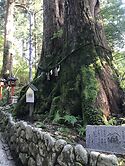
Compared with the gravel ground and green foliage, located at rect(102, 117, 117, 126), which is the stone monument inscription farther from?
the gravel ground

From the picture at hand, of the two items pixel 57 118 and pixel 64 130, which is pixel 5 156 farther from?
pixel 64 130

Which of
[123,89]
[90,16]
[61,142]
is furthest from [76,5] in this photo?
[61,142]

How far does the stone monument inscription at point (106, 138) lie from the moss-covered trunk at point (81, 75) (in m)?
1.27

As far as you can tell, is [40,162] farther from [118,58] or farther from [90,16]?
[118,58]

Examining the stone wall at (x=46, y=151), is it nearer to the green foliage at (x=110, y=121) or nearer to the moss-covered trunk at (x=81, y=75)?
the moss-covered trunk at (x=81, y=75)

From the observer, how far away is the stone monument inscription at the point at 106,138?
331 cm

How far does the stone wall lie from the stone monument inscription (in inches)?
13.3

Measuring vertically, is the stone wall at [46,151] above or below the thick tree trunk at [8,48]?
below

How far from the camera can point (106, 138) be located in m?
3.46

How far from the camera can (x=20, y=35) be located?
31.0 metres

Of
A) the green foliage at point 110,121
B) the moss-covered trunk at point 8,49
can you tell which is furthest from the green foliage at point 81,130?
the moss-covered trunk at point 8,49

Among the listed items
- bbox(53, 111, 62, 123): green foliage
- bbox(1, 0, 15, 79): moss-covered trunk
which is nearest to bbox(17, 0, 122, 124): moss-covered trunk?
bbox(53, 111, 62, 123): green foliage

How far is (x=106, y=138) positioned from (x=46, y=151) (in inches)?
41.2

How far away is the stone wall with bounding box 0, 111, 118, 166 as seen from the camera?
297cm
